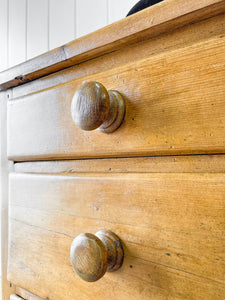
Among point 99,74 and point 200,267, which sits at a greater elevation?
point 99,74

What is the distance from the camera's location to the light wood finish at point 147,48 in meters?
0.26

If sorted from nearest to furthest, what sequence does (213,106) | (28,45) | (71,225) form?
(213,106) < (71,225) < (28,45)

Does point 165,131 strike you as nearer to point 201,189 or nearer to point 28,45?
point 201,189

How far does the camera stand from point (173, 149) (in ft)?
0.90

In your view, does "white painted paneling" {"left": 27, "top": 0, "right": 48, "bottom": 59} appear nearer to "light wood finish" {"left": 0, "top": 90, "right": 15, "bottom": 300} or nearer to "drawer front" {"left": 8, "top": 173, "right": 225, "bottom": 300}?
"light wood finish" {"left": 0, "top": 90, "right": 15, "bottom": 300}

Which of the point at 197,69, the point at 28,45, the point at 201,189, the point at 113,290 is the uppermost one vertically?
the point at 28,45

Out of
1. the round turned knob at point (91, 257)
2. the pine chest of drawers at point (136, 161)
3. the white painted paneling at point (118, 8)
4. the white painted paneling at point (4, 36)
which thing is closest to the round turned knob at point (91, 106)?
the pine chest of drawers at point (136, 161)

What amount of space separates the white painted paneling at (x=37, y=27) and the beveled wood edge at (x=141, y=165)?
0.82 metres

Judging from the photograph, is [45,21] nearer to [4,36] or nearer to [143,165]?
[4,36]

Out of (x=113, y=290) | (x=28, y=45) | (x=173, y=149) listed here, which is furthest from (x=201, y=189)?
(x=28, y=45)

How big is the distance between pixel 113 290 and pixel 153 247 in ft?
0.28

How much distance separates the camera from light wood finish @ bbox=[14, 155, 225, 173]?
0.26m

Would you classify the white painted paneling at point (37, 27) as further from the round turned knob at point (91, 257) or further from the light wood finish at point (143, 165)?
the round turned knob at point (91, 257)

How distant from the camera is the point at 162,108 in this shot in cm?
28
